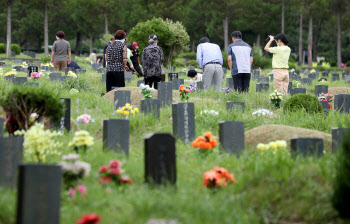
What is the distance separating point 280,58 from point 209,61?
5.69ft

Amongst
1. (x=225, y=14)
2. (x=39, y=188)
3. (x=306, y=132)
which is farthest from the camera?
(x=225, y=14)

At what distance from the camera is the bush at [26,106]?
22.6 feet

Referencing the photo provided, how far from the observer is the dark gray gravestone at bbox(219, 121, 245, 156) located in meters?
6.64

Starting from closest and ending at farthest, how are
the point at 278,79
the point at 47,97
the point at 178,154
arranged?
the point at 178,154 → the point at 47,97 → the point at 278,79

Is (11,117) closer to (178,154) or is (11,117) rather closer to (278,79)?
(178,154)

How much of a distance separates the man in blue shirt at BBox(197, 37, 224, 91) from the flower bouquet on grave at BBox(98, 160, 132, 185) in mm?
8668

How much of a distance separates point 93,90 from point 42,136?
9.22m

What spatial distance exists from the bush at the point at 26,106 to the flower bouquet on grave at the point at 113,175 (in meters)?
2.13

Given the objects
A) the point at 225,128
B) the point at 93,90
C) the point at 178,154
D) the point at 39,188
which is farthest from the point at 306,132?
the point at 93,90

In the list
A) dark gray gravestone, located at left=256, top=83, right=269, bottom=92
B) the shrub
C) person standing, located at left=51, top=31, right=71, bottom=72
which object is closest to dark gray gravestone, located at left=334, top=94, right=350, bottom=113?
dark gray gravestone, located at left=256, top=83, right=269, bottom=92

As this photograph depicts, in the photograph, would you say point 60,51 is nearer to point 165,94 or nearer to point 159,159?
point 165,94

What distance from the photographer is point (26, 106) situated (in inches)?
275

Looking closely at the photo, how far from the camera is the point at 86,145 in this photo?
6.09m

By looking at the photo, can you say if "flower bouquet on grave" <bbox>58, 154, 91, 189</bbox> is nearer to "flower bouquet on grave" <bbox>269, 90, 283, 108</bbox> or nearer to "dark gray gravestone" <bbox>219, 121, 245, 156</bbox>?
"dark gray gravestone" <bbox>219, 121, 245, 156</bbox>
